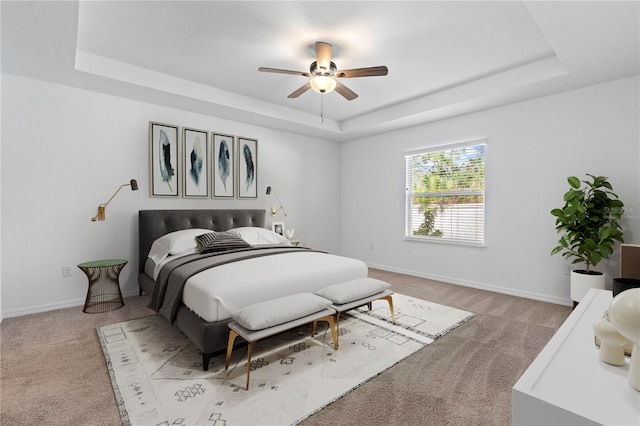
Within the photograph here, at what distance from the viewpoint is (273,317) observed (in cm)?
207

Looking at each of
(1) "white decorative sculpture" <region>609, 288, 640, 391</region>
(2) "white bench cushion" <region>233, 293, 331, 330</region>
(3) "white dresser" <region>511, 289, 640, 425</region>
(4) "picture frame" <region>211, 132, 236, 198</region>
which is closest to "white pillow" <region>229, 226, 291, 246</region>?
(4) "picture frame" <region>211, 132, 236, 198</region>

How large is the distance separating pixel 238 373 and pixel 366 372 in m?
0.89

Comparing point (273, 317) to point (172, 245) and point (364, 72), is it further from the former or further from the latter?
point (364, 72)

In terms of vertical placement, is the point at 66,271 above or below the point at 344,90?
below

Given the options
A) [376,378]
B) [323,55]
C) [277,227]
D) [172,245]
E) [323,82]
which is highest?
[323,55]

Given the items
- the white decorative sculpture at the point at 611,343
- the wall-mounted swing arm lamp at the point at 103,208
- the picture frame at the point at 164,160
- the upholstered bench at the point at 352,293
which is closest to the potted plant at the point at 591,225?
the upholstered bench at the point at 352,293

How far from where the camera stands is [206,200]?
179 inches

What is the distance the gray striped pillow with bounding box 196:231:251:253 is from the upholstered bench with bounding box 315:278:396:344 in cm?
143

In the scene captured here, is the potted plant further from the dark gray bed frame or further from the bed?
the dark gray bed frame

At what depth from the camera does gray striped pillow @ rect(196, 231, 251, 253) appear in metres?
3.56

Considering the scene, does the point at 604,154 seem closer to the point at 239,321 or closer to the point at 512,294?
the point at 512,294

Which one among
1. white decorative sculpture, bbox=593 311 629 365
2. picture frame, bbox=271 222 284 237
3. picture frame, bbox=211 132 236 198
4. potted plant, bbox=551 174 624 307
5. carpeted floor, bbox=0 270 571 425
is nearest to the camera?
white decorative sculpture, bbox=593 311 629 365

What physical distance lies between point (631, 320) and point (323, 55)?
9.25 feet

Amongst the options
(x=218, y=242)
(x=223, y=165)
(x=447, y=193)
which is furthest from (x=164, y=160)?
(x=447, y=193)
